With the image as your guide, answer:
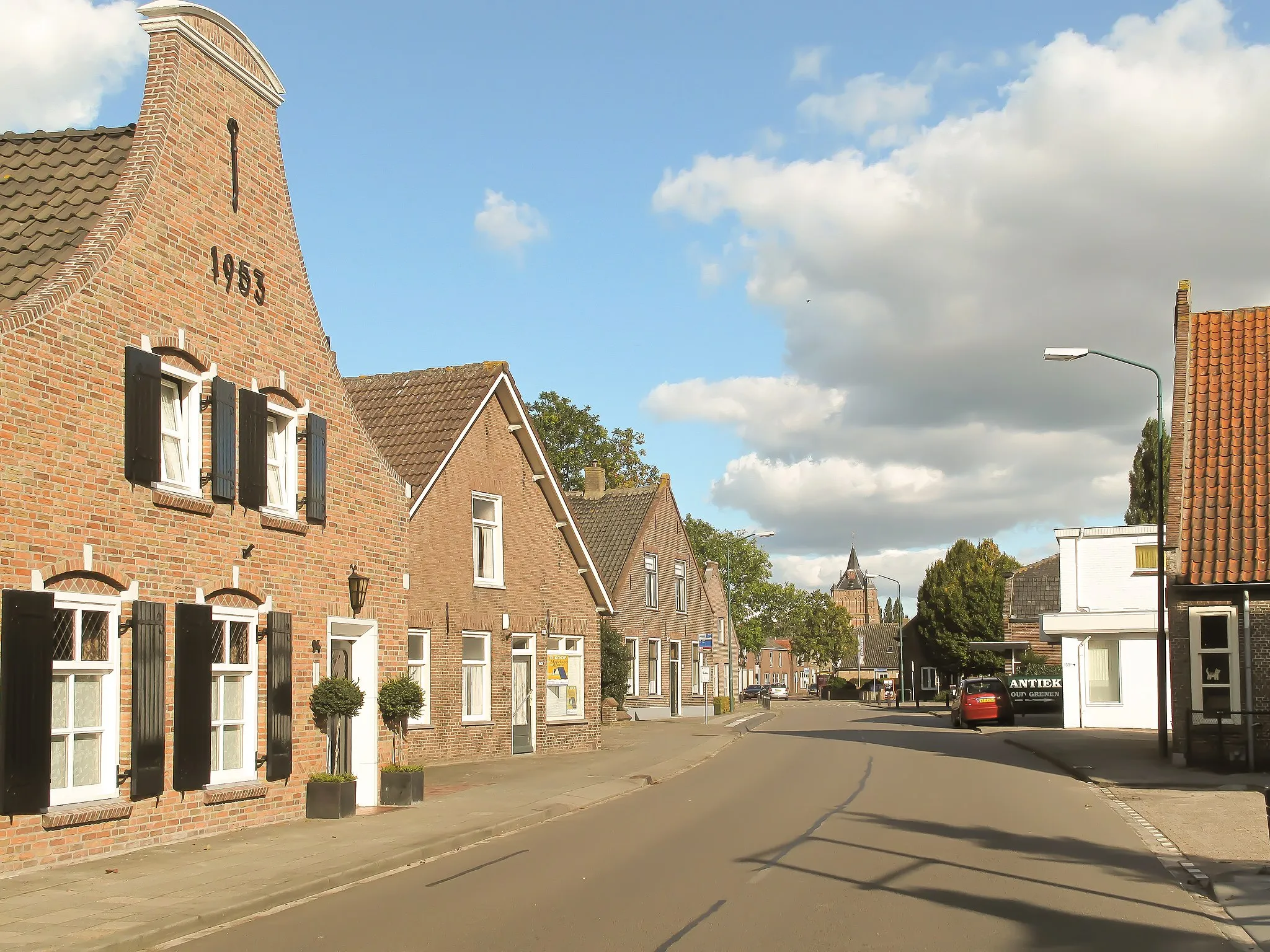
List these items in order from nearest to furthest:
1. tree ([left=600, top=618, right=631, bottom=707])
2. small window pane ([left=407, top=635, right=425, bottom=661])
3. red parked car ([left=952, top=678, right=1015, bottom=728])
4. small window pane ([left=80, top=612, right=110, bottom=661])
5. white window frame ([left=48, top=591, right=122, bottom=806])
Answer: white window frame ([left=48, top=591, right=122, bottom=806])
small window pane ([left=80, top=612, right=110, bottom=661])
small window pane ([left=407, top=635, right=425, bottom=661])
red parked car ([left=952, top=678, right=1015, bottom=728])
tree ([left=600, top=618, right=631, bottom=707])

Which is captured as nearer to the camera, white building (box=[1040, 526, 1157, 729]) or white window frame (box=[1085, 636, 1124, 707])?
white building (box=[1040, 526, 1157, 729])

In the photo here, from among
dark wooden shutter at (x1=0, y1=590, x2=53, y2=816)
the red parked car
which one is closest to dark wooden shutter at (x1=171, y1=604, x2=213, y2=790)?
dark wooden shutter at (x1=0, y1=590, x2=53, y2=816)

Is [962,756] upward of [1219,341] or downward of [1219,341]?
downward

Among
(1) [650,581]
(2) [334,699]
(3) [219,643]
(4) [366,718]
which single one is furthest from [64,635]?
(1) [650,581]

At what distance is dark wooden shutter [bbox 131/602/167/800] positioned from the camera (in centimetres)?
1332

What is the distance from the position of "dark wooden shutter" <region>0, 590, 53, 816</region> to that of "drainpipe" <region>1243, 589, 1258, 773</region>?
1951 cm

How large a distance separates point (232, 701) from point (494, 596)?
1178cm

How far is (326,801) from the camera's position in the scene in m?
16.6

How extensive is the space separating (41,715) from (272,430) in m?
5.83

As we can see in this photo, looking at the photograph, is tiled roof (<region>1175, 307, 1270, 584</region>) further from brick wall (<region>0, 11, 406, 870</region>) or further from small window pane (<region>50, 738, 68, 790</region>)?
small window pane (<region>50, 738, 68, 790</region>)

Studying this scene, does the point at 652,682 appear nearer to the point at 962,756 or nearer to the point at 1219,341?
the point at 962,756

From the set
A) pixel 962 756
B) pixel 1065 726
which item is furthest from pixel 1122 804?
pixel 1065 726

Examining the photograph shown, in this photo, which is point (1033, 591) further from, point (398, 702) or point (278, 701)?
point (278, 701)

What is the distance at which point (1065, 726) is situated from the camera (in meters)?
37.4
